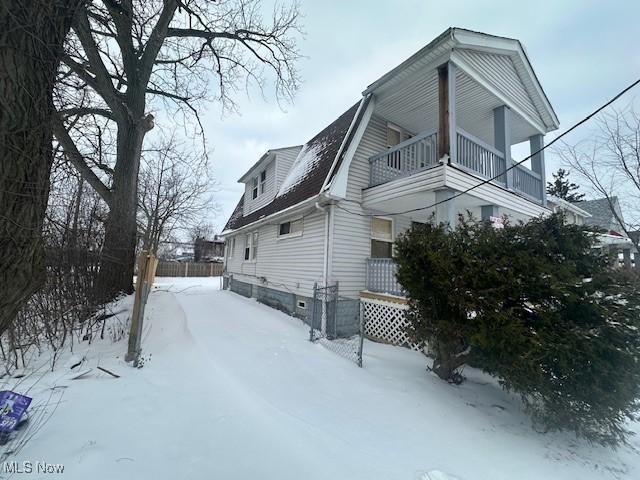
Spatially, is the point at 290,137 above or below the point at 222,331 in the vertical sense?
above

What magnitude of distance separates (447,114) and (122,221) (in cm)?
821

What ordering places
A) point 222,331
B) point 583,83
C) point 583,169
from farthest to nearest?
point 583,169 < point 583,83 < point 222,331

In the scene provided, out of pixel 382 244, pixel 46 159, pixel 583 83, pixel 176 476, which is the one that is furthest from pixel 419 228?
pixel 583 83

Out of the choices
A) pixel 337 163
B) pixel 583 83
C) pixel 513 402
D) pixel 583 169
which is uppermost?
pixel 583 83

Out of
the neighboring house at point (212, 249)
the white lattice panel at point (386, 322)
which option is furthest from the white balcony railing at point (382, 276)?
the neighboring house at point (212, 249)

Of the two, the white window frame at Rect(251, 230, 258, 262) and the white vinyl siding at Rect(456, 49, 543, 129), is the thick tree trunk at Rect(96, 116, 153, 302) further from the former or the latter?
the white vinyl siding at Rect(456, 49, 543, 129)

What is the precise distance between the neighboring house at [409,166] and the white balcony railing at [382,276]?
1.1 inches

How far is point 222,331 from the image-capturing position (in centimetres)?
627

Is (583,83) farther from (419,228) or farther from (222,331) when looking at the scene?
(222,331)

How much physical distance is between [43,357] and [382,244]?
25.9ft

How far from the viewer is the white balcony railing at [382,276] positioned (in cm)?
724

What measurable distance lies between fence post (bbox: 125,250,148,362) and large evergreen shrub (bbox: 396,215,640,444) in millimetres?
4234

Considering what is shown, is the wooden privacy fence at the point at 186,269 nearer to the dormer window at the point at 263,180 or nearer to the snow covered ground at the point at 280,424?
the dormer window at the point at 263,180

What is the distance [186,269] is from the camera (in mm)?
28188
